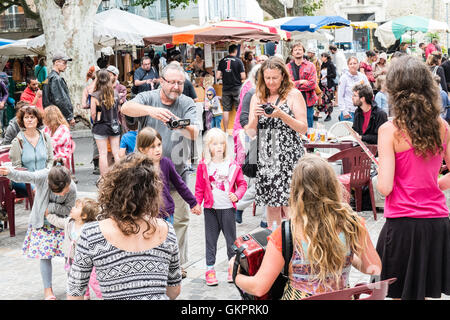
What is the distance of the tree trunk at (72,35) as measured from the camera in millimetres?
16312

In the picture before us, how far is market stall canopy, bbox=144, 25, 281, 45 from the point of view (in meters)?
14.6

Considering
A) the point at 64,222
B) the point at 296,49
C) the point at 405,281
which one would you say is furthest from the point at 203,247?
the point at 296,49

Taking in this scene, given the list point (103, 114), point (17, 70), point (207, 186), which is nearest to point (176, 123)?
point (207, 186)

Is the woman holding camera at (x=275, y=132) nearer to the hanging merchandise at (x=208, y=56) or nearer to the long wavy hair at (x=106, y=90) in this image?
the long wavy hair at (x=106, y=90)

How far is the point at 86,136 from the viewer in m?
16.7

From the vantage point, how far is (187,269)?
237 inches

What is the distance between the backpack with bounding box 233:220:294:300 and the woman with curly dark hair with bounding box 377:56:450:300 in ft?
3.30

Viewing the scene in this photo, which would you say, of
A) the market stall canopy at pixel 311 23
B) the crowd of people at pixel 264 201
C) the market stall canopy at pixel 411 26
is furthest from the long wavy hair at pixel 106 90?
the market stall canopy at pixel 411 26

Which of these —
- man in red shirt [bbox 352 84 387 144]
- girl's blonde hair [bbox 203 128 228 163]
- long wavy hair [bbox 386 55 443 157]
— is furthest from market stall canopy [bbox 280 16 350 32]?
long wavy hair [bbox 386 55 443 157]

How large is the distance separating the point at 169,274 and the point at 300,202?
78 cm

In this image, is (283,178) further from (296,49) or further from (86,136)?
(86,136)

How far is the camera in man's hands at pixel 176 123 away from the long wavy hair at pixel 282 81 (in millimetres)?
864

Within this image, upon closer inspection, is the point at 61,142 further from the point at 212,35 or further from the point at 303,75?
the point at 212,35

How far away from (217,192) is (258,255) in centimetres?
273
